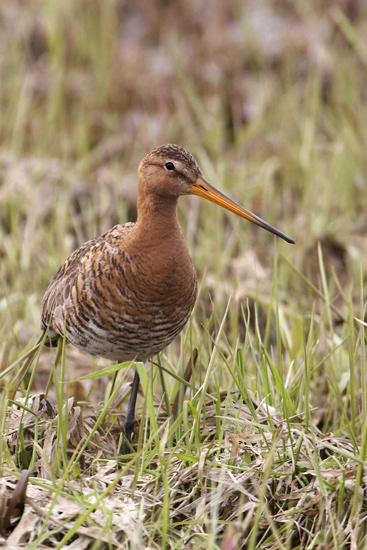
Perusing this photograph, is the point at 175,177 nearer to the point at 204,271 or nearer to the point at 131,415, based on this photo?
the point at 204,271

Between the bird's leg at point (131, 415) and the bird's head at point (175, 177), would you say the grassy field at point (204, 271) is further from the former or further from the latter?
the bird's head at point (175, 177)

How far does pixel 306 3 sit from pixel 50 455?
6.93 metres

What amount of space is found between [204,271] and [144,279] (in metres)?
0.32

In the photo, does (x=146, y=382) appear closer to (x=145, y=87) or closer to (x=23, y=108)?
(x=23, y=108)

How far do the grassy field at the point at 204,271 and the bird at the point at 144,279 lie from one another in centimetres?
13

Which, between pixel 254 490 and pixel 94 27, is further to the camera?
pixel 94 27

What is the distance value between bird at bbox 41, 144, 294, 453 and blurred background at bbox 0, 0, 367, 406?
0.50 meters

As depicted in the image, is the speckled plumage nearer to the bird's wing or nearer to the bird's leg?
the bird's wing

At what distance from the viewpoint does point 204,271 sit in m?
3.55

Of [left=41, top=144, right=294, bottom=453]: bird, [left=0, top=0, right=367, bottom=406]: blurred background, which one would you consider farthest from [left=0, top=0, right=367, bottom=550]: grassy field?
[left=41, top=144, right=294, bottom=453]: bird

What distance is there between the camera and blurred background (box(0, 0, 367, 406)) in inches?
205

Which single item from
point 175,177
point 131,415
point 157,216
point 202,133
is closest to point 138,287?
point 157,216

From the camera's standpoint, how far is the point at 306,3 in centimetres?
877

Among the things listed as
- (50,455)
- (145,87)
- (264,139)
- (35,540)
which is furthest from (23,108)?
(35,540)
